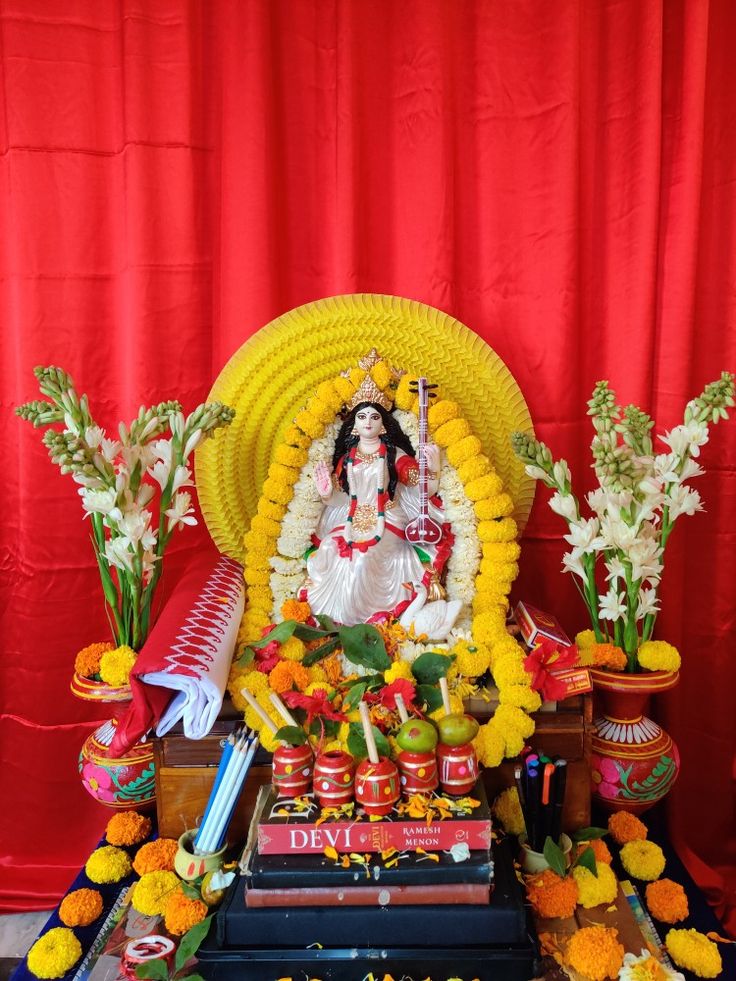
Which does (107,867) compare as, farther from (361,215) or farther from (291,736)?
(361,215)

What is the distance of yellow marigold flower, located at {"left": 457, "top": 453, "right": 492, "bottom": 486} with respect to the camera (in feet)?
7.38

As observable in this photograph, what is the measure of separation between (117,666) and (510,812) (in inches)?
43.1

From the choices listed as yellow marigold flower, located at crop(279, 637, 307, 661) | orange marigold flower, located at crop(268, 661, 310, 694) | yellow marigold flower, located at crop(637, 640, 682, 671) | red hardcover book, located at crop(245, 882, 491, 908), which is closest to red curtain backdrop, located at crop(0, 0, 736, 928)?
yellow marigold flower, located at crop(637, 640, 682, 671)

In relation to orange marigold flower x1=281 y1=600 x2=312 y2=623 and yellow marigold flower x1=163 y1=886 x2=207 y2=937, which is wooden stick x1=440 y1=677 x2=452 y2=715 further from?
yellow marigold flower x1=163 y1=886 x2=207 y2=937

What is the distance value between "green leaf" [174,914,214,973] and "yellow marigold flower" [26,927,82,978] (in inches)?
10.0

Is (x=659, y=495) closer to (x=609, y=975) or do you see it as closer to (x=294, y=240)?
(x=609, y=975)

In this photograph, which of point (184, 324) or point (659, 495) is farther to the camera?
point (184, 324)

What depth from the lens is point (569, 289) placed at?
253 centimetres

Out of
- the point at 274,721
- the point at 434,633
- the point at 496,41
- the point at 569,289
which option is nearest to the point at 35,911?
the point at 274,721

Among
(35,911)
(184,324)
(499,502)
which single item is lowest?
(35,911)

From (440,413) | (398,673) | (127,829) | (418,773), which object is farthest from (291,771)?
(440,413)

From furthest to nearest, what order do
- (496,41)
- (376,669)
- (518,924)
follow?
(496,41), (376,669), (518,924)

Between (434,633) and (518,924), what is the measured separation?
787mm

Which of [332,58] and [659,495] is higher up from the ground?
[332,58]
